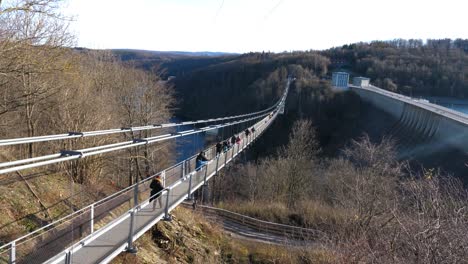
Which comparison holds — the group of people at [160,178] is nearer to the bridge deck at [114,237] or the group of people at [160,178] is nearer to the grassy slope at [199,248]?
the bridge deck at [114,237]

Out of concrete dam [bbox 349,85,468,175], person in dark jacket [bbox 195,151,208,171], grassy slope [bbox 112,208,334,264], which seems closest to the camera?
grassy slope [bbox 112,208,334,264]

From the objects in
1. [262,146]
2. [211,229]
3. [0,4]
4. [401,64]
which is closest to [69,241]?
[0,4]

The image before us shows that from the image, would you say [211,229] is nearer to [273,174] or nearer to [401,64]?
[273,174]

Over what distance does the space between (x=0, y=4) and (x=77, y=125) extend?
7.19 m

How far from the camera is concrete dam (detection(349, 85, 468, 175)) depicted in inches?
1061

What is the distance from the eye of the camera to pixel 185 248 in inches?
427

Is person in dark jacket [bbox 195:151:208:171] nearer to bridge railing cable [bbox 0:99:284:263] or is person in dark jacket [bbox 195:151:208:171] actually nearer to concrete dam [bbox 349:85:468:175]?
bridge railing cable [bbox 0:99:284:263]

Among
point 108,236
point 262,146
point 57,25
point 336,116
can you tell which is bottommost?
point 262,146

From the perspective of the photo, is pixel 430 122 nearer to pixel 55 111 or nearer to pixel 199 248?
pixel 199 248

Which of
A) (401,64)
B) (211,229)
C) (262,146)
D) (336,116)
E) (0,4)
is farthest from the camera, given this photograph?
(401,64)

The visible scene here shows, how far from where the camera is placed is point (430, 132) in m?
32.5

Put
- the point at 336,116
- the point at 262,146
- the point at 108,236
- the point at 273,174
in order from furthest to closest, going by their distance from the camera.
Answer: the point at 336,116, the point at 262,146, the point at 273,174, the point at 108,236

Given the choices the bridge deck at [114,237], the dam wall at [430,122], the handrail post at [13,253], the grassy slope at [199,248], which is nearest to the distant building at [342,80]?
the dam wall at [430,122]

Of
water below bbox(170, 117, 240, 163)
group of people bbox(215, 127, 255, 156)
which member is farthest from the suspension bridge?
water below bbox(170, 117, 240, 163)
